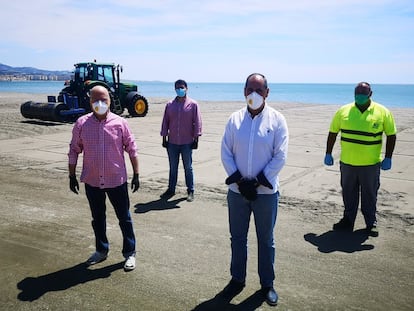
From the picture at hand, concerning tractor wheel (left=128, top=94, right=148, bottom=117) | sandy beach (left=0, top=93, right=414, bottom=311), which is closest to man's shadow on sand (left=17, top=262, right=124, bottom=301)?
sandy beach (left=0, top=93, right=414, bottom=311)

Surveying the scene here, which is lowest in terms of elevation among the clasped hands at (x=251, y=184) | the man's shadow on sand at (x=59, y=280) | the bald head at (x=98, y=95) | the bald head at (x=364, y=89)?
the man's shadow on sand at (x=59, y=280)

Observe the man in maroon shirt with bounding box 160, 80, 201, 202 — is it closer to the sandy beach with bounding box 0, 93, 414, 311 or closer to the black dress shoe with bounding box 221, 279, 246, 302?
the sandy beach with bounding box 0, 93, 414, 311

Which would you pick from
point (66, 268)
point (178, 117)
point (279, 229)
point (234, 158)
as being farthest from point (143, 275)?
point (178, 117)

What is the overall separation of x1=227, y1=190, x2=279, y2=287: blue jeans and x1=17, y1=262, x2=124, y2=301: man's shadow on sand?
1.28m

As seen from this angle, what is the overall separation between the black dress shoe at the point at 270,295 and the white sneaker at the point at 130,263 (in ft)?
4.36

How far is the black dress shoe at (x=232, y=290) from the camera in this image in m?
3.47

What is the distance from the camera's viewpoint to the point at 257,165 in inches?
130

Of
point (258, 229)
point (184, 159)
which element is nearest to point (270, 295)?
point (258, 229)

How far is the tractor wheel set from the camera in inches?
764

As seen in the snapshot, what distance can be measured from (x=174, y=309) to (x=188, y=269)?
0.71 metres

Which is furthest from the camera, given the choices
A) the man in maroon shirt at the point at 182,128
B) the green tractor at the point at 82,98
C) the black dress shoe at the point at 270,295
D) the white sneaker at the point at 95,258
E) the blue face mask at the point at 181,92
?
the green tractor at the point at 82,98

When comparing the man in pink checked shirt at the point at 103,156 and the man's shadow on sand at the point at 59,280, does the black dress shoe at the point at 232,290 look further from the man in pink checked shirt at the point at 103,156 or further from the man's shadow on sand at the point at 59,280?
the man's shadow on sand at the point at 59,280

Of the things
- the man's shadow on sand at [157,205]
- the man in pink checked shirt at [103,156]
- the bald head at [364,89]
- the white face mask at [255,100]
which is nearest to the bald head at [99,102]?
the man in pink checked shirt at [103,156]

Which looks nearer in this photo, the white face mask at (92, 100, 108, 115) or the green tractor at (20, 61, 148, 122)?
the white face mask at (92, 100, 108, 115)
